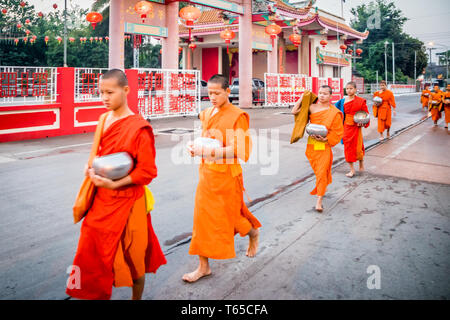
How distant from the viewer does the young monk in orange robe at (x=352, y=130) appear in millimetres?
7176

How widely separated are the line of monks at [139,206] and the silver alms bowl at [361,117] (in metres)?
4.34

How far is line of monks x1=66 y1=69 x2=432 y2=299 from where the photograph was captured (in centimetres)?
242

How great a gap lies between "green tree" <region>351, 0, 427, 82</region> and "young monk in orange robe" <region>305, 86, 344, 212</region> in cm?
5220

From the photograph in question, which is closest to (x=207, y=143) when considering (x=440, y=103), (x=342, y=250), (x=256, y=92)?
(x=342, y=250)

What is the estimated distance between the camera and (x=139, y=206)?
2.53 meters

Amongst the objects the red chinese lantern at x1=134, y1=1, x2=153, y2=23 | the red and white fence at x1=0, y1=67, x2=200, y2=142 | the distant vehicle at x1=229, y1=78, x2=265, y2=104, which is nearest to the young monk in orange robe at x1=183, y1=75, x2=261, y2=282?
the red and white fence at x1=0, y1=67, x2=200, y2=142

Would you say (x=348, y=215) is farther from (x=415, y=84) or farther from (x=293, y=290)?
(x=415, y=84)

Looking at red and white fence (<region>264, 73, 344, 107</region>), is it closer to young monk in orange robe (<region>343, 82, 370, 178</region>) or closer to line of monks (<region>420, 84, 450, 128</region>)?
line of monks (<region>420, 84, 450, 128</region>)

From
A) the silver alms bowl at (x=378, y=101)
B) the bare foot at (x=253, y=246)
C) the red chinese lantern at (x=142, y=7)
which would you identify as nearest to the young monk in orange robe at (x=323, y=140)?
the bare foot at (x=253, y=246)

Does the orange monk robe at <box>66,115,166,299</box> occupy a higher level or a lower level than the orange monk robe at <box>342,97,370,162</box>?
lower

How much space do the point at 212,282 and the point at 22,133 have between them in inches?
337

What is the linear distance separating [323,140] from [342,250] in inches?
69.9

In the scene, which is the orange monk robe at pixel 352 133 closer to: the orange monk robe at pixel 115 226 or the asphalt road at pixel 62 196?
the asphalt road at pixel 62 196

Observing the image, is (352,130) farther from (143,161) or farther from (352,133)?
(143,161)
